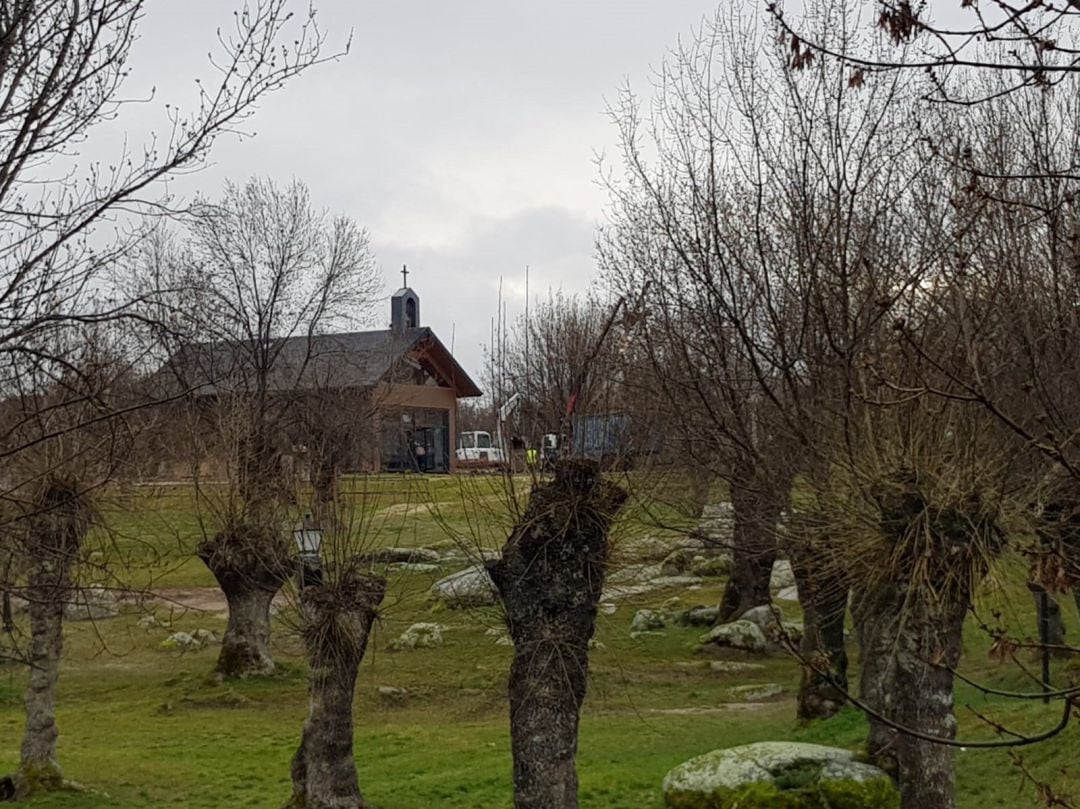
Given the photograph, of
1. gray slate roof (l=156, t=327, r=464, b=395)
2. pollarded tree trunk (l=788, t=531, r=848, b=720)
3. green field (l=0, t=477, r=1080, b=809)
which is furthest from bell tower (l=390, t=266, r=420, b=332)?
pollarded tree trunk (l=788, t=531, r=848, b=720)

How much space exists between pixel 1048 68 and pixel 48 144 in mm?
4747

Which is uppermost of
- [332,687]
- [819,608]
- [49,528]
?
[49,528]

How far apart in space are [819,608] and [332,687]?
596 cm

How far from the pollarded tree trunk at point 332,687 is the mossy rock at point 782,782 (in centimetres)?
341

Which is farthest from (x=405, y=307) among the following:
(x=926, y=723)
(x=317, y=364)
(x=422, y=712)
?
(x=926, y=723)

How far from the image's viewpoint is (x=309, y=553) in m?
12.8

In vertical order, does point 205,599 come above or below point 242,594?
below

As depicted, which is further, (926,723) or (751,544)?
(751,544)

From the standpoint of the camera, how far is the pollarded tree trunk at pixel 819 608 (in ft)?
35.0

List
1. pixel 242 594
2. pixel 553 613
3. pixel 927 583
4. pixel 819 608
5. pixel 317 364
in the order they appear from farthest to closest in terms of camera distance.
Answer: pixel 317 364
pixel 242 594
pixel 819 608
pixel 553 613
pixel 927 583

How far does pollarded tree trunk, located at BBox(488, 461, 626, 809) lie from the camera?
9742 mm

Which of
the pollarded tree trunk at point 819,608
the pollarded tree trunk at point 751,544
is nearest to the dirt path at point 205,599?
the pollarded tree trunk at point 751,544

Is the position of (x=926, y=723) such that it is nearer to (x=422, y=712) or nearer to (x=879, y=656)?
(x=879, y=656)

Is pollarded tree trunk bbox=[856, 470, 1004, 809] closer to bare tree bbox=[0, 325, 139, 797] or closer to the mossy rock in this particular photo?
the mossy rock
